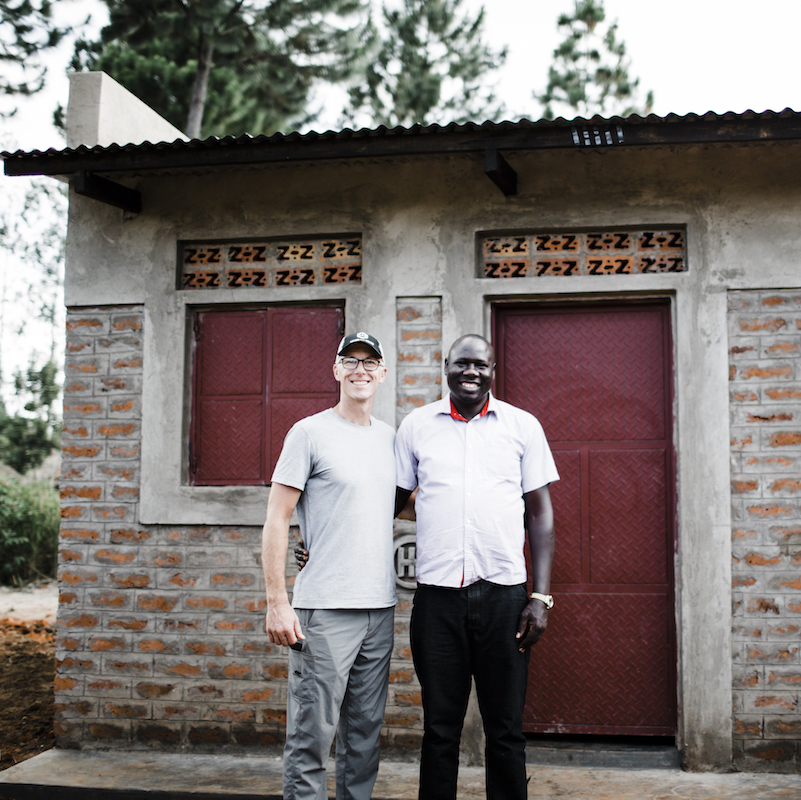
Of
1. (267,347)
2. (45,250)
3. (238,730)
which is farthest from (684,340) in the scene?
(45,250)

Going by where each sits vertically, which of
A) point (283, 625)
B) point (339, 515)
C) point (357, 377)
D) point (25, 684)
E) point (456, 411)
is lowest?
point (25, 684)

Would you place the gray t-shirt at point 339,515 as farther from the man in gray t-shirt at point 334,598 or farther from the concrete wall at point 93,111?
the concrete wall at point 93,111

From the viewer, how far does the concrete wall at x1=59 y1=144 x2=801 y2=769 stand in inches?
175

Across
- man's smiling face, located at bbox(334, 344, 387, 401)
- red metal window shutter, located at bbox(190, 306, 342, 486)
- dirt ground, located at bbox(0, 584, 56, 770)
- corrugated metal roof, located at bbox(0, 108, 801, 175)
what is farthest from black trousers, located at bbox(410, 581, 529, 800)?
dirt ground, located at bbox(0, 584, 56, 770)

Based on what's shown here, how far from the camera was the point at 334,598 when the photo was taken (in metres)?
3.15

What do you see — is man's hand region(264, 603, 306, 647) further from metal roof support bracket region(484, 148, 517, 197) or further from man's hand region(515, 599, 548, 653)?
metal roof support bracket region(484, 148, 517, 197)

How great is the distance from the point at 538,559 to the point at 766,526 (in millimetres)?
1876

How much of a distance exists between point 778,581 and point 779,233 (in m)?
2.00

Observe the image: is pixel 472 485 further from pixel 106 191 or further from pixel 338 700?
pixel 106 191

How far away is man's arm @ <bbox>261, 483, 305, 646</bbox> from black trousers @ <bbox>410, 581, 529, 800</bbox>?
1.81ft

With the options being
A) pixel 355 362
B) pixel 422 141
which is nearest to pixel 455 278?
pixel 422 141

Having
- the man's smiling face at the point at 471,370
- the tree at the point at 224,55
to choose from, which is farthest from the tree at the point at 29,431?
the man's smiling face at the point at 471,370

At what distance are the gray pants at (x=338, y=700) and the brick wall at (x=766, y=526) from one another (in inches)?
91.3

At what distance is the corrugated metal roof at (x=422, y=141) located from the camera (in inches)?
159
